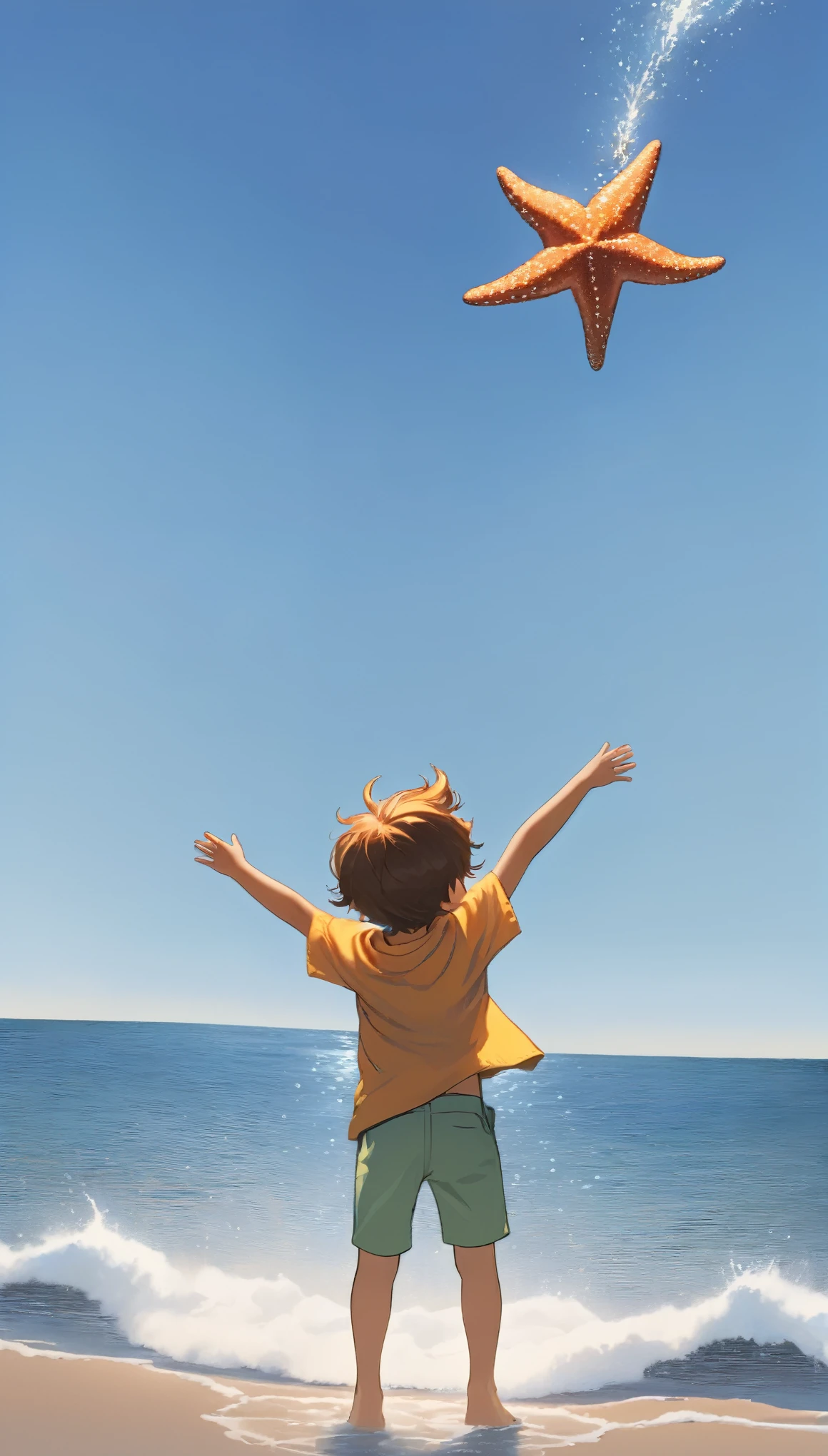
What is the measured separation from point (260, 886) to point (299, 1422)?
1.14m

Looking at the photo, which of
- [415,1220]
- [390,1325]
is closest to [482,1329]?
[390,1325]

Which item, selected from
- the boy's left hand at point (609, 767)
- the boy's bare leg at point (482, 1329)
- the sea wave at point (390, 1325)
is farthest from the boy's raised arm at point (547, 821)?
the sea wave at point (390, 1325)

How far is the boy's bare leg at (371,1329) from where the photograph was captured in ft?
6.03

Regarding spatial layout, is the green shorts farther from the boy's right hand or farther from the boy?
the boy's right hand

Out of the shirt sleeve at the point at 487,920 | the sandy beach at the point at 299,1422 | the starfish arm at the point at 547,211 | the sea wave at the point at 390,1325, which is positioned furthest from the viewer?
the sea wave at the point at 390,1325

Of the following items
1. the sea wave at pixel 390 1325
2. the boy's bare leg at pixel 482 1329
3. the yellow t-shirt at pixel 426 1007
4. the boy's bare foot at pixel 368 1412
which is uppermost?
the yellow t-shirt at pixel 426 1007

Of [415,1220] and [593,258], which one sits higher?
[593,258]

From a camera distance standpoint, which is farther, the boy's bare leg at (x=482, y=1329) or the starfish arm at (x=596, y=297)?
the starfish arm at (x=596, y=297)

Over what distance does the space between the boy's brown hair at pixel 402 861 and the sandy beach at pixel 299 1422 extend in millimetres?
1000

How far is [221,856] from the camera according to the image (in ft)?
6.64

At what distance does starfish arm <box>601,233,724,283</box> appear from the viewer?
2.57 metres

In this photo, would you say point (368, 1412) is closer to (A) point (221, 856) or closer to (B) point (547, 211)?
(A) point (221, 856)

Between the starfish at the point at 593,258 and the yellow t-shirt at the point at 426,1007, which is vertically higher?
the starfish at the point at 593,258

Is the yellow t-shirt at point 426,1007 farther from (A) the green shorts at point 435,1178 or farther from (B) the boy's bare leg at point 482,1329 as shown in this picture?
(B) the boy's bare leg at point 482,1329
